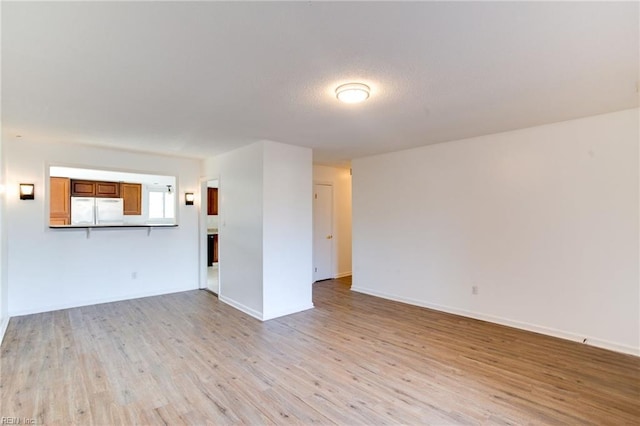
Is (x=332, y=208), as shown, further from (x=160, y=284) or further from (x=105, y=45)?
(x=105, y=45)

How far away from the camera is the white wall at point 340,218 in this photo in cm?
694

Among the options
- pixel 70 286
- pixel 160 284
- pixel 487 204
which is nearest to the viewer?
pixel 487 204

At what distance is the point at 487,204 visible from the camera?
4164 millimetres

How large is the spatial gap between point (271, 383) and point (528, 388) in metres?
2.11

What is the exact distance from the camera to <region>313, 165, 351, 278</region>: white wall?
694 centimetres

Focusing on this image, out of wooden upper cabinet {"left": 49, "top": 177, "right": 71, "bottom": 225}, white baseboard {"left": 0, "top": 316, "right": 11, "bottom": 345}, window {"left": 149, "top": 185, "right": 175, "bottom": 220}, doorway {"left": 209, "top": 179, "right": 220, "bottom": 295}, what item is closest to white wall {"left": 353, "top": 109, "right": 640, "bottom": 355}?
doorway {"left": 209, "top": 179, "right": 220, "bottom": 295}

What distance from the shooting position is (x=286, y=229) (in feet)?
15.0

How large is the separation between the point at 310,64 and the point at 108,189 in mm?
7053

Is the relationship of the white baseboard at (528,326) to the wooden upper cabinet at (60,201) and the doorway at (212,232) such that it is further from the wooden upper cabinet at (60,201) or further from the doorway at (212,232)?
the wooden upper cabinet at (60,201)

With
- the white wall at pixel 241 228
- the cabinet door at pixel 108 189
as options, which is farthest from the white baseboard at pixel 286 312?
the cabinet door at pixel 108 189

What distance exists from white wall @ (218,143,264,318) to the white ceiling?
966 millimetres

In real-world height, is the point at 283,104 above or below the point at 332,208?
above

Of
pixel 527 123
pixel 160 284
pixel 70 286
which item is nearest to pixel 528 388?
pixel 527 123

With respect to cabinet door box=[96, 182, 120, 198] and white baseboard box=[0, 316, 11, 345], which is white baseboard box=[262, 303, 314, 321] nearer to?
white baseboard box=[0, 316, 11, 345]
